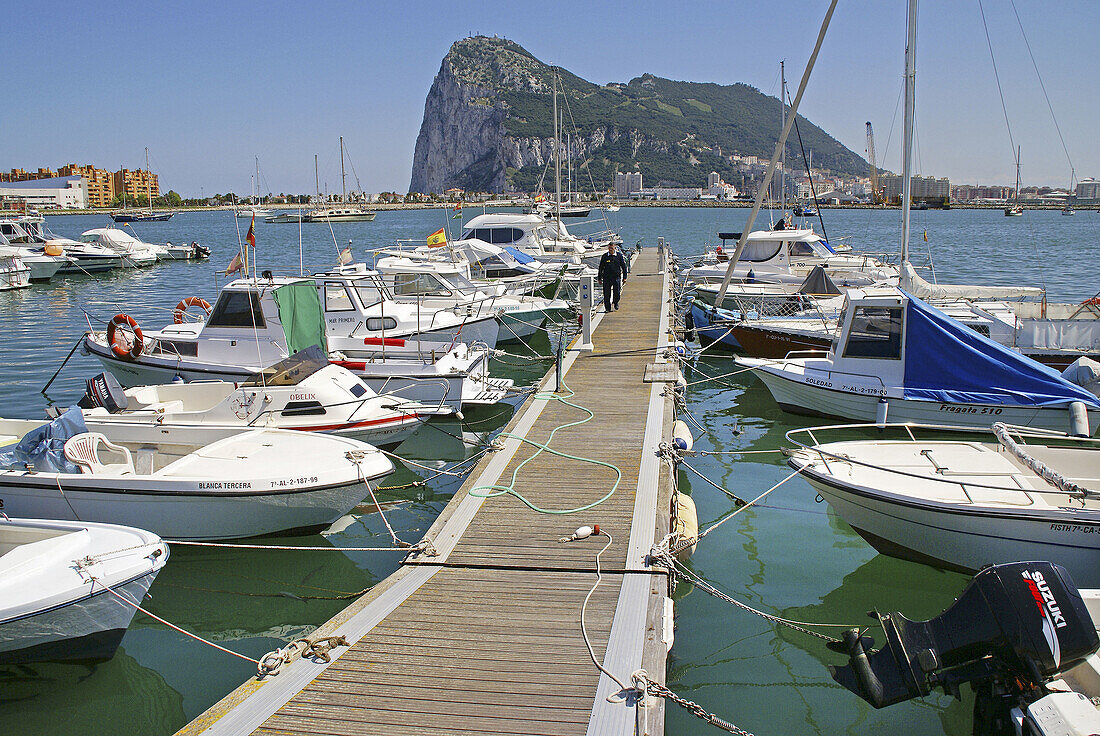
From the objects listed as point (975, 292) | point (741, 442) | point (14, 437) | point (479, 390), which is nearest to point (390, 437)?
point (479, 390)

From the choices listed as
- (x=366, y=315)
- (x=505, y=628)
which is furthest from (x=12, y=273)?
(x=505, y=628)

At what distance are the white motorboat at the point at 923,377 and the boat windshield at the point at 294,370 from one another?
26.6ft

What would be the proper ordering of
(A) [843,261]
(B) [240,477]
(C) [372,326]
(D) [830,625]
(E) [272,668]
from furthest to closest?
(A) [843,261] < (C) [372,326] < (B) [240,477] < (D) [830,625] < (E) [272,668]

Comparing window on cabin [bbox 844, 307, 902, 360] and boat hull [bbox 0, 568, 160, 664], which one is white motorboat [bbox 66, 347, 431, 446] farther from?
window on cabin [bbox 844, 307, 902, 360]

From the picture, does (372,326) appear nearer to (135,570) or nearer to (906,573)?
(135,570)

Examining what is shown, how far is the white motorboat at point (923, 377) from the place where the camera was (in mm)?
11508

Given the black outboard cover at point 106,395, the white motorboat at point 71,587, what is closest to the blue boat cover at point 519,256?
the black outboard cover at point 106,395

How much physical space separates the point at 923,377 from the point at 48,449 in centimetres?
1208

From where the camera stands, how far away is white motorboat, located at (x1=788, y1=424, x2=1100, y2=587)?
24.6 feet

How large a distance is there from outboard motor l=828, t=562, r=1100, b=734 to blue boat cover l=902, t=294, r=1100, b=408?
7.01 metres

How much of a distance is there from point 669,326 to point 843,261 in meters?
11.7

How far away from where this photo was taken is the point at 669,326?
59.9 ft

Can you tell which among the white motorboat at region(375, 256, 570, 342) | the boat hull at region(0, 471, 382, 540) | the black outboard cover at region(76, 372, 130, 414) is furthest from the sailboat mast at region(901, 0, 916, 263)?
the black outboard cover at region(76, 372, 130, 414)

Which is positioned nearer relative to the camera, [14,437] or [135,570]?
[135,570]
